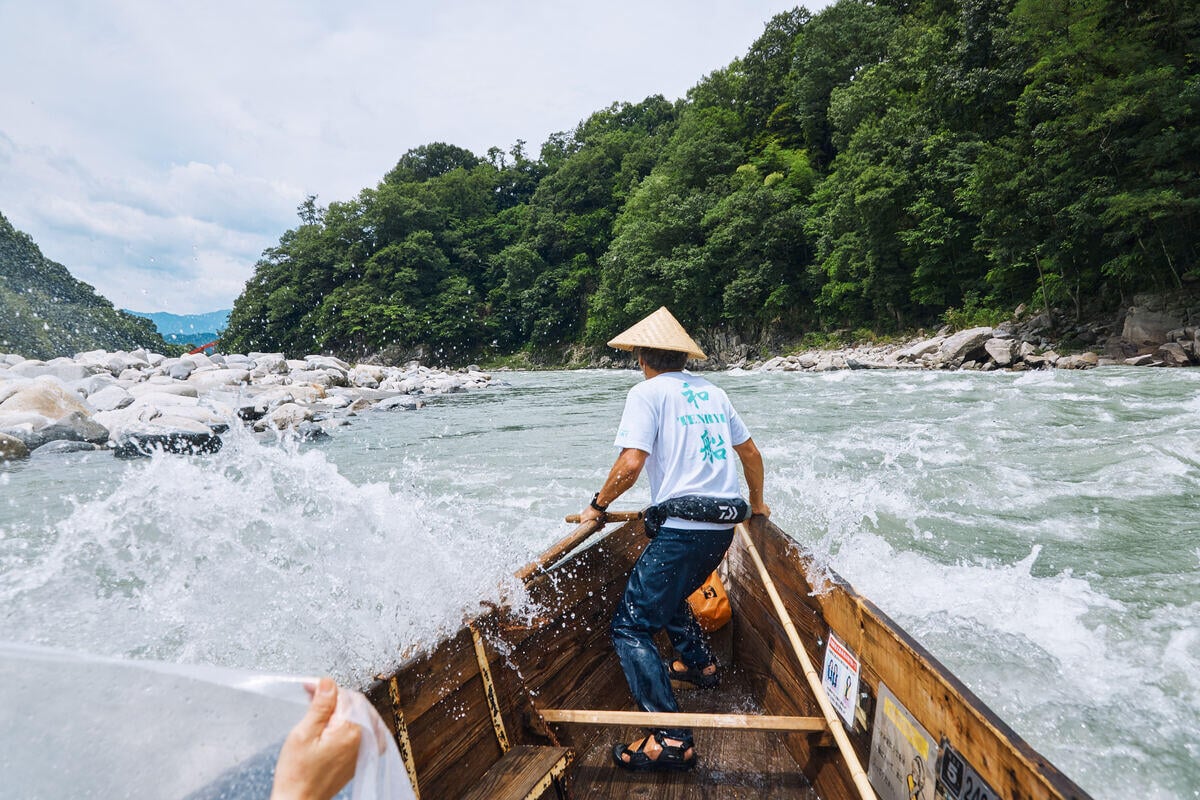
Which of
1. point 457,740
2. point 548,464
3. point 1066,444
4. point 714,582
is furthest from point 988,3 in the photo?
point 457,740

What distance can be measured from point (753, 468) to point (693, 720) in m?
1.26

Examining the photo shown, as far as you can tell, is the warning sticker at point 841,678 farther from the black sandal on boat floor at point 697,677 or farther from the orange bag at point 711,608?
the orange bag at point 711,608

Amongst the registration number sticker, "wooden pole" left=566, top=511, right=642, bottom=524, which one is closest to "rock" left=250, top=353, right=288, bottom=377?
"wooden pole" left=566, top=511, right=642, bottom=524

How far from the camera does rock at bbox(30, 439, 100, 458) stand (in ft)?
32.0

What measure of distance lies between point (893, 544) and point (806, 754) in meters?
3.40

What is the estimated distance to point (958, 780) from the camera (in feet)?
5.06

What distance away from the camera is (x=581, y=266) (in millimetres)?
51219

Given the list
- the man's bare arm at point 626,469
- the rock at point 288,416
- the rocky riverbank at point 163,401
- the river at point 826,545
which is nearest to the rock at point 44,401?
the rocky riverbank at point 163,401

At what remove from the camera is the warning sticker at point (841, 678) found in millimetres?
2182

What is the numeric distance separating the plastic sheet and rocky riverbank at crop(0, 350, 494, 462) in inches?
164

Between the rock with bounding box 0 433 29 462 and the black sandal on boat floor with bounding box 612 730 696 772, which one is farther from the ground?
the rock with bounding box 0 433 29 462

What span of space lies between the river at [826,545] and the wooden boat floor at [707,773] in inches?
35.0

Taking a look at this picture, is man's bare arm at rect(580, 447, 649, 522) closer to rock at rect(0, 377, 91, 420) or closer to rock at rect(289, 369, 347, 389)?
rock at rect(0, 377, 91, 420)

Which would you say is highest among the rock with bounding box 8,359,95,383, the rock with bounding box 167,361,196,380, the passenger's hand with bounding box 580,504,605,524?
the rock with bounding box 8,359,95,383
